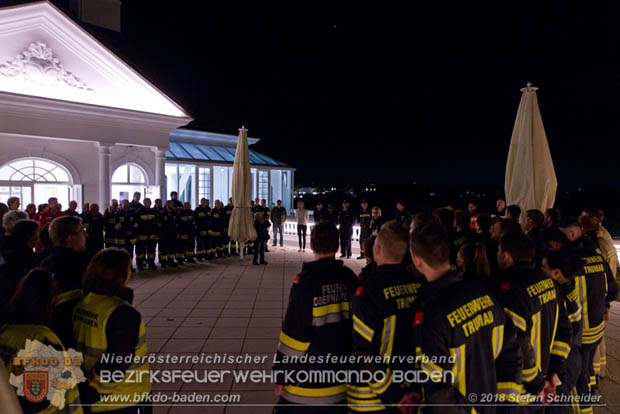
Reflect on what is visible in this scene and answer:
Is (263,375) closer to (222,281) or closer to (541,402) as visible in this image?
(541,402)

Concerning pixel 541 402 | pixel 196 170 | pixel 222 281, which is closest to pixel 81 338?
pixel 541 402

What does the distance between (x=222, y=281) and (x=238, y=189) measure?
9.70 feet

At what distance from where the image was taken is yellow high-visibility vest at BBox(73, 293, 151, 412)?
2405 mm

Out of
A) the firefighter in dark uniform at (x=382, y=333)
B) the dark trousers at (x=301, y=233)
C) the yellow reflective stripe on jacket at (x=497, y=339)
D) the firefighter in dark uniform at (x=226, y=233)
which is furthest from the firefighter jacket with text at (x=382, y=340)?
the dark trousers at (x=301, y=233)

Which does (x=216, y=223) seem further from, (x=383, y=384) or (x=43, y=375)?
(x=383, y=384)

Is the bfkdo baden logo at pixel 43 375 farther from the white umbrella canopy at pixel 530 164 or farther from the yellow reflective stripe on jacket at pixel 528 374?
the white umbrella canopy at pixel 530 164

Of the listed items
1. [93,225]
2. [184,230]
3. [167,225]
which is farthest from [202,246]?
[93,225]

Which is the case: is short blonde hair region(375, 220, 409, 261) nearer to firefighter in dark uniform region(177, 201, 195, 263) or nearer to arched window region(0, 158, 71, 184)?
firefighter in dark uniform region(177, 201, 195, 263)

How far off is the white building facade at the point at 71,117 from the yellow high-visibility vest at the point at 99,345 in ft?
42.1

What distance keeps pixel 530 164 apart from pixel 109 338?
242 inches

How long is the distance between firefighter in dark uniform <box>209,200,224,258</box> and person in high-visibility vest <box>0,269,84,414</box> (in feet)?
34.5

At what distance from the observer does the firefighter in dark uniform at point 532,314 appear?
2.72 m

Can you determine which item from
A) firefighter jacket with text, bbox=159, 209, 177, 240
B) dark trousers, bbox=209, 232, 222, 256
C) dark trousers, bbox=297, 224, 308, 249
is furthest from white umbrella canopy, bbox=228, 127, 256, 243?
dark trousers, bbox=297, 224, 308, 249

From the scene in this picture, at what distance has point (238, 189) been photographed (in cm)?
1138
